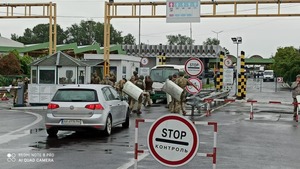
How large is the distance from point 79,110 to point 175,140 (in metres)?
7.27

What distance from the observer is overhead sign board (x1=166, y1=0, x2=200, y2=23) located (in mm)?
30344

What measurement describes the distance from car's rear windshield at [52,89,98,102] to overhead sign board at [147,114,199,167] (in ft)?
23.9

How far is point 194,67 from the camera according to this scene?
814 inches

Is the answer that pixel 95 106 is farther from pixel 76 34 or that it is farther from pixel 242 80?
pixel 76 34

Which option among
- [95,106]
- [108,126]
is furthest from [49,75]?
[95,106]

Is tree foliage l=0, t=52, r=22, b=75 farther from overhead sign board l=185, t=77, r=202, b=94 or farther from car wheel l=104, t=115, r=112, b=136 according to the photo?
car wheel l=104, t=115, r=112, b=136

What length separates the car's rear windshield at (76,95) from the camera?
46.0 ft

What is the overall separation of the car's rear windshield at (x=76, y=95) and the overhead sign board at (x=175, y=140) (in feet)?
23.9

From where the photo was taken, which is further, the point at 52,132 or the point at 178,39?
the point at 178,39

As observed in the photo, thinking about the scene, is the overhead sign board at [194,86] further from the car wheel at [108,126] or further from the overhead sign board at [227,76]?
the overhead sign board at [227,76]

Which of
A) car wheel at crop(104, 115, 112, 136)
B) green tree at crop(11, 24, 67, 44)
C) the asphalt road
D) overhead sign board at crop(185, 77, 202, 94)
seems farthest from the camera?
green tree at crop(11, 24, 67, 44)

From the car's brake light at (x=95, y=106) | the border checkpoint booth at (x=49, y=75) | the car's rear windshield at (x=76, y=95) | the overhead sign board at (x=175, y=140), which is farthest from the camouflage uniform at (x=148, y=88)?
the overhead sign board at (x=175, y=140)

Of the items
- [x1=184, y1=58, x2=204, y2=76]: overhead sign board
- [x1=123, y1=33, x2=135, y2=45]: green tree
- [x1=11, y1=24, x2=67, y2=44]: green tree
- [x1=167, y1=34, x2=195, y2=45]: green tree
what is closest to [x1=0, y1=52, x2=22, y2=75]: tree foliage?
[x1=184, y1=58, x2=204, y2=76]: overhead sign board

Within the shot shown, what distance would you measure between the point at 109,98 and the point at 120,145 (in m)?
2.78
